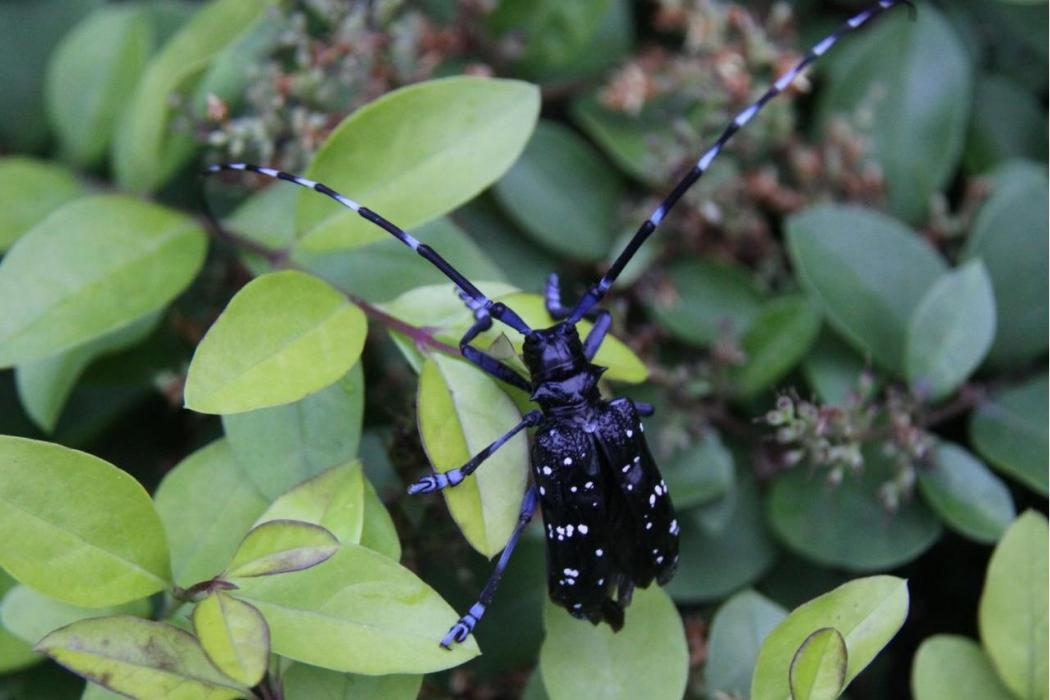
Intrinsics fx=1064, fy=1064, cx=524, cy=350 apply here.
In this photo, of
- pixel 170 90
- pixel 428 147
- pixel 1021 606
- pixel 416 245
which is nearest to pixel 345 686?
pixel 416 245

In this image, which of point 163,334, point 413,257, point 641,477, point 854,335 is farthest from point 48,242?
point 854,335

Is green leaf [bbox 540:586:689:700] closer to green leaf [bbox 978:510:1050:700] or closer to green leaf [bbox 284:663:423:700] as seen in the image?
green leaf [bbox 284:663:423:700]

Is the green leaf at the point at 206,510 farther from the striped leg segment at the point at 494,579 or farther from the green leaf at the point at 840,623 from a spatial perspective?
the green leaf at the point at 840,623

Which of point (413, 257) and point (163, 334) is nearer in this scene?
point (413, 257)

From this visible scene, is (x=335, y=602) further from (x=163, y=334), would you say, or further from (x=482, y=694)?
(x=163, y=334)

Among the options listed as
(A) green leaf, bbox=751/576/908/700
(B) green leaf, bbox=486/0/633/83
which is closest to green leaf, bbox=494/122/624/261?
(B) green leaf, bbox=486/0/633/83

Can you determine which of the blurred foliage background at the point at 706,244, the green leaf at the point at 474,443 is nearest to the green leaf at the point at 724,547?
the blurred foliage background at the point at 706,244
